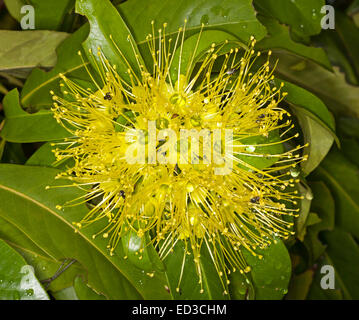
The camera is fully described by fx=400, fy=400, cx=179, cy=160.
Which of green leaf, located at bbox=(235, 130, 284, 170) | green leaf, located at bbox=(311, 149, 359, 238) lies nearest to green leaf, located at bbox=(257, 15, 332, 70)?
green leaf, located at bbox=(235, 130, 284, 170)

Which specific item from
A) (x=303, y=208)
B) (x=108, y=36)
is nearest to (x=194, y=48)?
(x=108, y=36)

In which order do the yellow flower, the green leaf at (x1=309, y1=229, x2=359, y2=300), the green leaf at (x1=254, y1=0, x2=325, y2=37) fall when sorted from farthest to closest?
the green leaf at (x1=309, y1=229, x2=359, y2=300) → the green leaf at (x1=254, y1=0, x2=325, y2=37) → the yellow flower

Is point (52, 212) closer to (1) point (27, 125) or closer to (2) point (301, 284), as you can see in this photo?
(1) point (27, 125)

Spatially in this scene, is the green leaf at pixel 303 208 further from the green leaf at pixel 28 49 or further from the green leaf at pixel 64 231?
the green leaf at pixel 28 49

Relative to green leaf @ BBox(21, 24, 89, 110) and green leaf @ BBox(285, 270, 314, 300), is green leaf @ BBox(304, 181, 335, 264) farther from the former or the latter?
green leaf @ BBox(21, 24, 89, 110)

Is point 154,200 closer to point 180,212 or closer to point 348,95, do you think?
point 180,212

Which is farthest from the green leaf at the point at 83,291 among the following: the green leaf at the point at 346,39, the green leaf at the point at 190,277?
the green leaf at the point at 346,39
